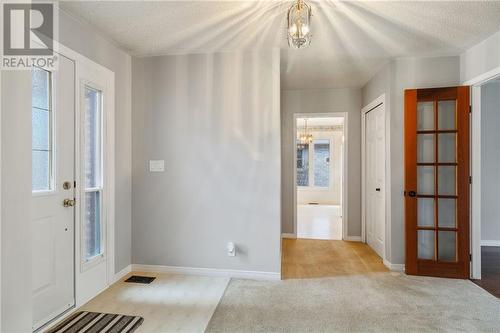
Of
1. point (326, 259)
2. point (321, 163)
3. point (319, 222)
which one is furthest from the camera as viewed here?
point (321, 163)

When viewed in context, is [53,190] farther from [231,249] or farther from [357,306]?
[357,306]

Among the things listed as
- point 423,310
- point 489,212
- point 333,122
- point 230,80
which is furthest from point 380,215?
point 333,122

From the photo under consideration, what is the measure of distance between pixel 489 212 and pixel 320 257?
2.89m

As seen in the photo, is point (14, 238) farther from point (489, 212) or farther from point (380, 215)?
point (489, 212)

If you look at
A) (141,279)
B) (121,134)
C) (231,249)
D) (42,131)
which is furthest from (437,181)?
(42,131)

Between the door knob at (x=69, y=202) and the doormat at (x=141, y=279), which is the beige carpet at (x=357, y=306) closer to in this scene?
the doormat at (x=141, y=279)

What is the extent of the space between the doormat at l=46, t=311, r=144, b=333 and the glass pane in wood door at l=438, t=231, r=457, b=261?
3255 millimetres

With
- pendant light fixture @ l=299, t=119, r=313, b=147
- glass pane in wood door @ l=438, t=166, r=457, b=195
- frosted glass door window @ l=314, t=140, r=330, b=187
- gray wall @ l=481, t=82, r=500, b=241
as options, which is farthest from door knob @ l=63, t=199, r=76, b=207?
frosted glass door window @ l=314, t=140, r=330, b=187

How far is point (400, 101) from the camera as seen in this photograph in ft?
10.7

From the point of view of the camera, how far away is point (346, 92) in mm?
4641

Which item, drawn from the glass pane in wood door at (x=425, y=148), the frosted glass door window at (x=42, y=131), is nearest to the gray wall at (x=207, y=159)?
the frosted glass door window at (x=42, y=131)

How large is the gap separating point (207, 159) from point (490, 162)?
4429mm

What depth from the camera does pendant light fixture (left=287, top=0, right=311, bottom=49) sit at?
177 cm

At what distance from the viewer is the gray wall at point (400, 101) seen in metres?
3.19
